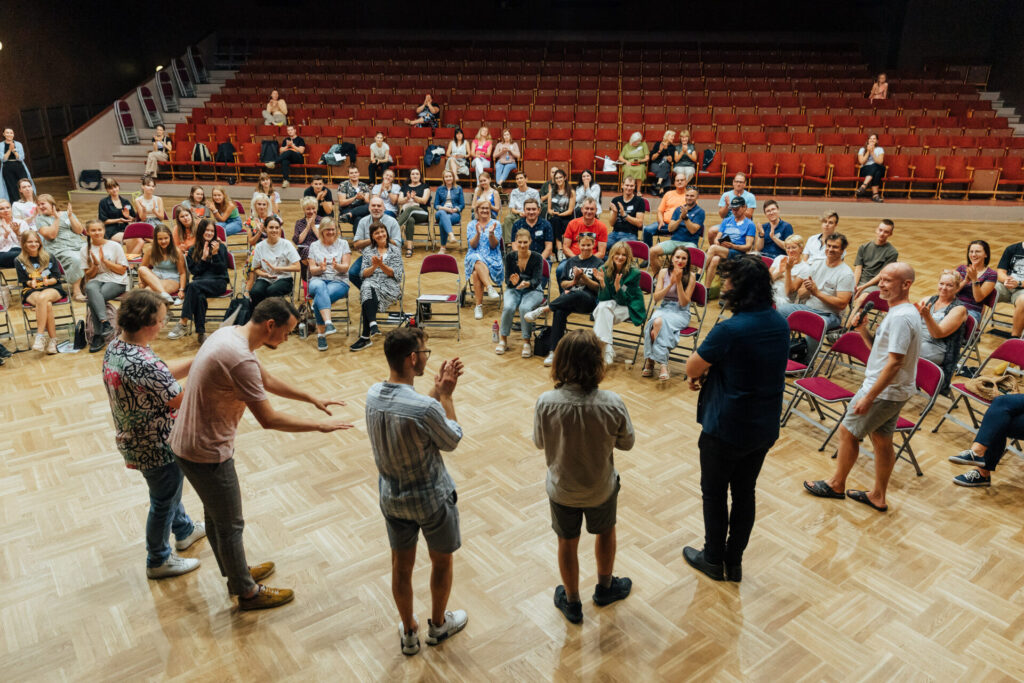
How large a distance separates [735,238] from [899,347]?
390 centimetres

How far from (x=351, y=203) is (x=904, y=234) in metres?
8.17

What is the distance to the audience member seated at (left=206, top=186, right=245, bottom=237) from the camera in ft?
25.9

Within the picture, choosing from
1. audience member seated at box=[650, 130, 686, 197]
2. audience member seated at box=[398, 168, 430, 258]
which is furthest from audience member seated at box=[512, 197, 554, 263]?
audience member seated at box=[650, 130, 686, 197]

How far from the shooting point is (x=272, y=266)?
627 cm

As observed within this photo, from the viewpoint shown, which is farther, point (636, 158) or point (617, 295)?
point (636, 158)

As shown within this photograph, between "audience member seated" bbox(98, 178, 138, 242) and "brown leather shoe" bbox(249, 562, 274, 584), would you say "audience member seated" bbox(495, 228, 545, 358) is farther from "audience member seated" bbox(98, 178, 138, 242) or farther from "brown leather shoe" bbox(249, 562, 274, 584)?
"audience member seated" bbox(98, 178, 138, 242)

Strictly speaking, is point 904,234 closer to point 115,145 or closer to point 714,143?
point 714,143

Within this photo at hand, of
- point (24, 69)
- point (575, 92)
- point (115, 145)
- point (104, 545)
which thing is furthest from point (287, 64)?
point (104, 545)

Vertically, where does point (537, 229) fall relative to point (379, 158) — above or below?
below

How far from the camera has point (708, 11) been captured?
56.4 ft

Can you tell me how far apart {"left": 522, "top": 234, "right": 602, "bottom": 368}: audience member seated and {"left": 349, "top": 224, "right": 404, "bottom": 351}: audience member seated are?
141 centimetres

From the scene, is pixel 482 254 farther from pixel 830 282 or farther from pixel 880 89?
pixel 880 89

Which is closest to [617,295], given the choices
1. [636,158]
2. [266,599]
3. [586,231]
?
[586,231]

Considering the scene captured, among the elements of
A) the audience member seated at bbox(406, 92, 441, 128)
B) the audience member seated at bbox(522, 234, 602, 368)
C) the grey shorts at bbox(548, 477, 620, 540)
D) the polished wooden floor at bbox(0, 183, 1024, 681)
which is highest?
the audience member seated at bbox(406, 92, 441, 128)
